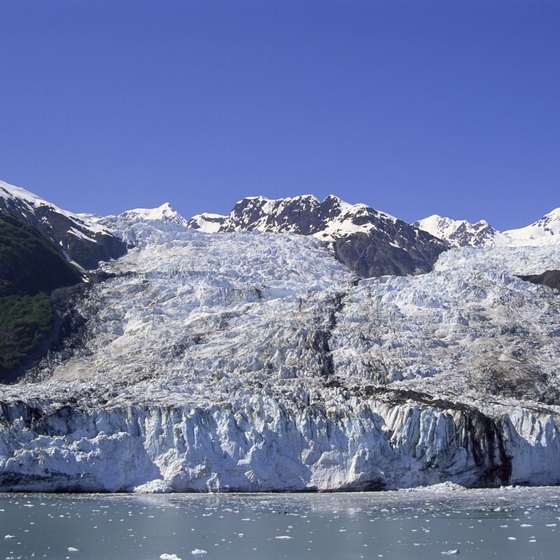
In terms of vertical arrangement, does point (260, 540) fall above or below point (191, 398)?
below

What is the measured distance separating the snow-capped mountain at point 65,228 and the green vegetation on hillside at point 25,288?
39.3 feet

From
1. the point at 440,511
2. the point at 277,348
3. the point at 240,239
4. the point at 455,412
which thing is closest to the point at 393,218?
the point at 240,239

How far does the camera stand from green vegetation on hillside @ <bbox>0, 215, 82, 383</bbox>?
84375 mm

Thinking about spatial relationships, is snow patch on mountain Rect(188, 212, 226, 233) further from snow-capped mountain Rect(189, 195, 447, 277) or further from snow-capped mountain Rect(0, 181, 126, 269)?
snow-capped mountain Rect(0, 181, 126, 269)

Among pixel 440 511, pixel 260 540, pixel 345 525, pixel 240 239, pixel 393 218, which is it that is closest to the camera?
pixel 260 540

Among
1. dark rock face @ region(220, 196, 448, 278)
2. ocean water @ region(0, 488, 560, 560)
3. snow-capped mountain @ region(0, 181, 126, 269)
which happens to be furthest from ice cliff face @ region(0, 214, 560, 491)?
dark rock face @ region(220, 196, 448, 278)

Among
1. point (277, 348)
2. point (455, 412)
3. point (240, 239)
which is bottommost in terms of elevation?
point (455, 412)

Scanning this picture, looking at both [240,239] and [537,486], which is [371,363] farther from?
[240,239]

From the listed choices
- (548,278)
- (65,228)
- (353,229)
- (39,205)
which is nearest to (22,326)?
(548,278)

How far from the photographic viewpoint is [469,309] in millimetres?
82812

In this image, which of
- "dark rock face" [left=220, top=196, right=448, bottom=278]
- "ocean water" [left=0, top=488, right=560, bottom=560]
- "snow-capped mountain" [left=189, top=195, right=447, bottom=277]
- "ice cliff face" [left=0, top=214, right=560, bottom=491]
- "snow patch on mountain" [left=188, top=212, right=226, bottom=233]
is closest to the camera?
"ocean water" [left=0, top=488, right=560, bottom=560]

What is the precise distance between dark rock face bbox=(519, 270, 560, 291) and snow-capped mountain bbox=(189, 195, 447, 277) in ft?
134

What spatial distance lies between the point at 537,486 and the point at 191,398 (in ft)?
75.5

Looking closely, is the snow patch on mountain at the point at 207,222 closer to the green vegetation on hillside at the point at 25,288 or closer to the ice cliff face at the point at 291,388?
the green vegetation on hillside at the point at 25,288
